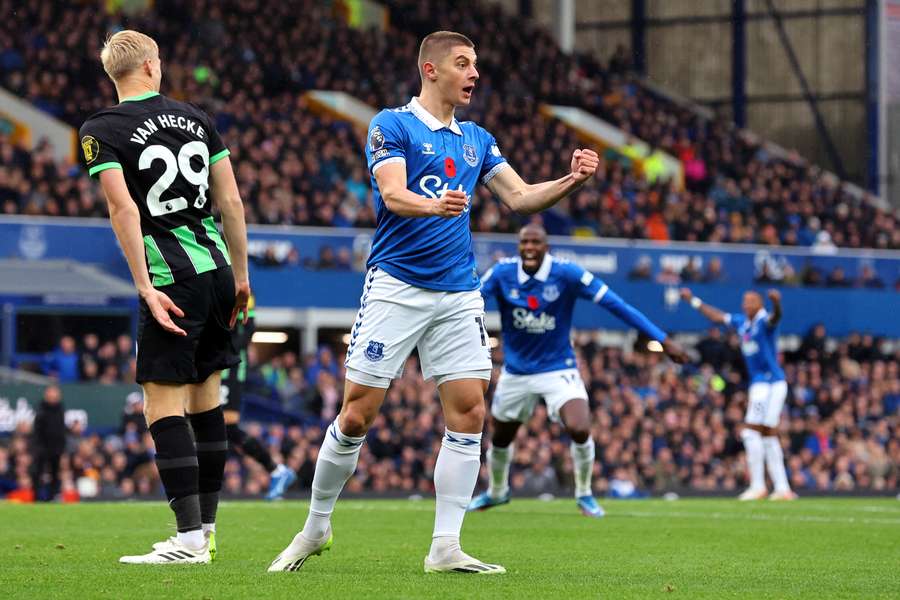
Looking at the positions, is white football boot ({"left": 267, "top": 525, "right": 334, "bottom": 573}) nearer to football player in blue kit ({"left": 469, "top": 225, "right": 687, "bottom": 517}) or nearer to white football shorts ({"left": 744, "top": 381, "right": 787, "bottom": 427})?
football player in blue kit ({"left": 469, "top": 225, "right": 687, "bottom": 517})

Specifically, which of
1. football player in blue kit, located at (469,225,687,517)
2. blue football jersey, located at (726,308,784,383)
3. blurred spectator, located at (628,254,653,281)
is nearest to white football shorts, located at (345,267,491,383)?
football player in blue kit, located at (469,225,687,517)

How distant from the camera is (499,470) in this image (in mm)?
13453

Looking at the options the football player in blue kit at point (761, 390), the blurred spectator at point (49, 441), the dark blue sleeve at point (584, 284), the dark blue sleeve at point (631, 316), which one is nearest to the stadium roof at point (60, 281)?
the blurred spectator at point (49, 441)

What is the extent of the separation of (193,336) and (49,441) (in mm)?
12655

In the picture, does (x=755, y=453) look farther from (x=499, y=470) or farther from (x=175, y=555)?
(x=175, y=555)

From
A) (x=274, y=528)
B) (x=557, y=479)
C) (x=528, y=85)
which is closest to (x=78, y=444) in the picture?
(x=557, y=479)

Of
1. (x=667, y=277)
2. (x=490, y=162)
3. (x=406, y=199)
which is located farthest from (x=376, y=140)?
(x=667, y=277)

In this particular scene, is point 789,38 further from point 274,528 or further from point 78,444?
point 274,528

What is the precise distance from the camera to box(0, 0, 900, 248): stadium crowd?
2830cm

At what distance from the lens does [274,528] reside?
10.8 metres

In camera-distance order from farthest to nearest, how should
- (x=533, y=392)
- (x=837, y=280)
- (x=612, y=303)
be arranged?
(x=837, y=280), (x=533, y=392), (x=612, y=303)

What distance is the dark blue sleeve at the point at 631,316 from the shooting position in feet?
38.9

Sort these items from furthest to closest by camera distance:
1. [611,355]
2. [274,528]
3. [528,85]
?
[528,85] → [611,355] → [274,528]

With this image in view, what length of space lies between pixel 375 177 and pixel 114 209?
1.15 meters
